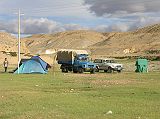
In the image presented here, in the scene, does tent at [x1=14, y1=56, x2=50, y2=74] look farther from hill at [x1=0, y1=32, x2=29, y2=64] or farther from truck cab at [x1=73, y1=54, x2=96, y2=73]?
hill at [x1=0, y1=32, x2=29, y2=64]

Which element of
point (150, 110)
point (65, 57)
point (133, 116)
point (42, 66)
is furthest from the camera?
point (65, 57)

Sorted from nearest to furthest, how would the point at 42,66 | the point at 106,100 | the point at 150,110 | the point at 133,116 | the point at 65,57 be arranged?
the point at 133,116, the point at 150,110, the point at 106,100, the point at 42,66, the point at 65,57

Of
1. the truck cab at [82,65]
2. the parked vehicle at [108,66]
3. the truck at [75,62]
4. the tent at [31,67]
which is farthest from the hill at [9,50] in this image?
the tent at [31,67]

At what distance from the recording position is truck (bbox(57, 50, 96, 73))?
157 feet

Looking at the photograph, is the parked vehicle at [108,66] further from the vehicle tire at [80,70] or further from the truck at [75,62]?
→ the vehicle tire at [80,70]

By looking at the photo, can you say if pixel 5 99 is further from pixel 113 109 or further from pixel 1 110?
pixel 113 109

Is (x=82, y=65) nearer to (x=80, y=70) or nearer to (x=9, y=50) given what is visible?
(x=80, y=70)

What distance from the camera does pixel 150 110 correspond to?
15.2m

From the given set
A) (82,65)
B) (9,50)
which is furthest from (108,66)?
(9,50)

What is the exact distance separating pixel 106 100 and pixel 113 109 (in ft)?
9.95

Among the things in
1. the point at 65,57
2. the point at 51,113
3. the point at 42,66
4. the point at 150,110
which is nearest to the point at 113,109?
the point at 150,110

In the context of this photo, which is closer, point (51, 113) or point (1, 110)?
point (51, 113)

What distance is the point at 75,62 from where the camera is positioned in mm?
49250

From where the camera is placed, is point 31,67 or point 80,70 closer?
point 31,67
